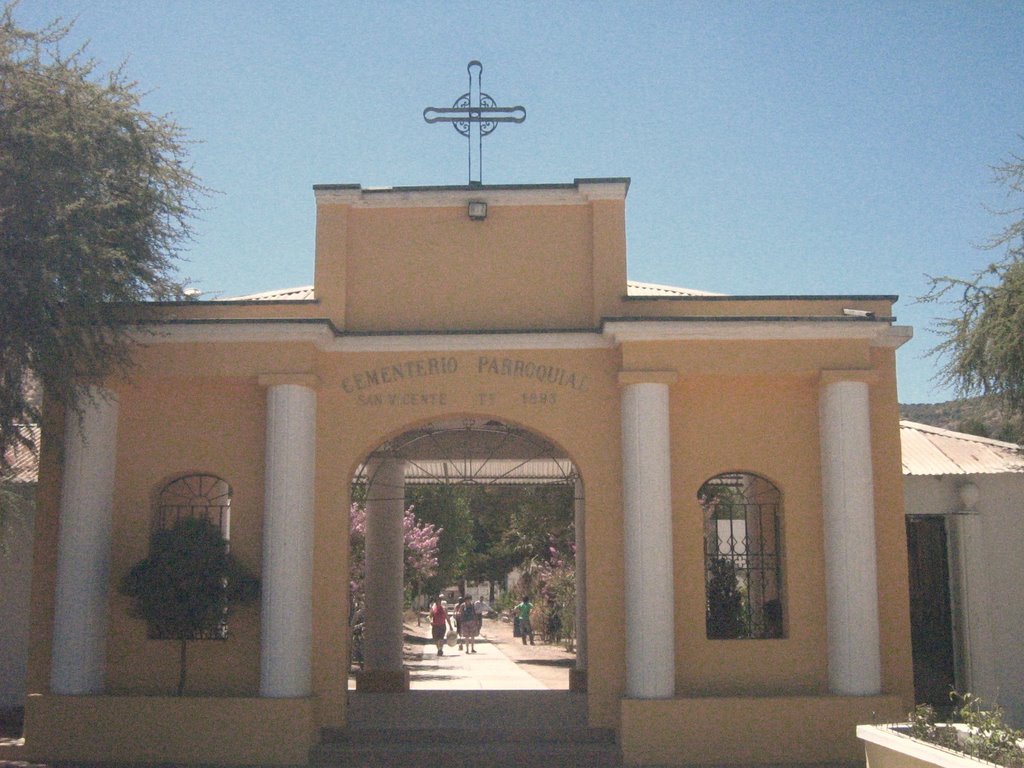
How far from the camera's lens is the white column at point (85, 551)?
1323cm

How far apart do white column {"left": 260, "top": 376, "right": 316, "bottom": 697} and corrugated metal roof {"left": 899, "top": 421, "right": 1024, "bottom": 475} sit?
25.6ft

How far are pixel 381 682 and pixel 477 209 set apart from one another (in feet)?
26.4

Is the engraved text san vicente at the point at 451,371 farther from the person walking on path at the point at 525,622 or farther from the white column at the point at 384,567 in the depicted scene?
the person walking on path at the point at 525,622

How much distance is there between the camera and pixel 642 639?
42.9 feet

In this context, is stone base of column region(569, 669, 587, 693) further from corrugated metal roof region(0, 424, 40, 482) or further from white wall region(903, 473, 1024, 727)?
corrugated metal roof region(0, 424, 40, 482)

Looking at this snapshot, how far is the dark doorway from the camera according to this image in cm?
1591

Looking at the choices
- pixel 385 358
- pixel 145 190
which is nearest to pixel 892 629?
pixel 385 358

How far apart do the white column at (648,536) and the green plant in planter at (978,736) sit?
10.7ft

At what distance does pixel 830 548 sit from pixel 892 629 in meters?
1.21

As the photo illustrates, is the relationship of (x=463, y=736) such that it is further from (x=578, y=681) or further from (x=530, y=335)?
(x=578, y=681)

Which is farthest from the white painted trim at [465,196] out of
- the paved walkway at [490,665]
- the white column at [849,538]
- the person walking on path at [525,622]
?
the person walking on path at [525,622]

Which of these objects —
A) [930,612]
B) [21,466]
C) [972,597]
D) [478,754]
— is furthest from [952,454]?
[21,466]

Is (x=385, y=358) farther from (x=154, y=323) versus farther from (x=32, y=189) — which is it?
(x=32, y=189)

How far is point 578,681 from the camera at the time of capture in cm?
1820
